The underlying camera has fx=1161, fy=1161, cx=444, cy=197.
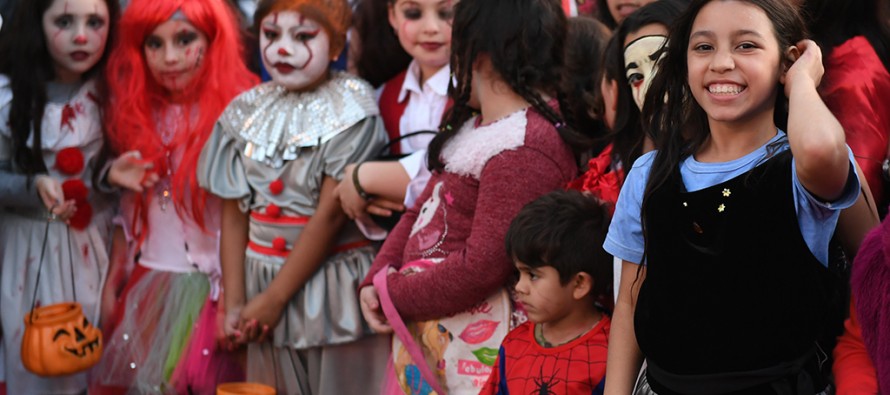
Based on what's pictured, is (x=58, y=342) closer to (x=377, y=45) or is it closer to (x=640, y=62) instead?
(x=377, y=45)

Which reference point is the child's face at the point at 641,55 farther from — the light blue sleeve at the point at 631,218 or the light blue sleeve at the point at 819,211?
the light blue sleeve at the point at 819,211

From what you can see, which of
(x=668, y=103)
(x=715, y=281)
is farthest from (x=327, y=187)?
(x=715, y=281)

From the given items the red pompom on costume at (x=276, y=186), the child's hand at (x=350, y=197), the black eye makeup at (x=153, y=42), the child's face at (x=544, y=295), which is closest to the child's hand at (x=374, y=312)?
the child's hand at (x=350, y=197)

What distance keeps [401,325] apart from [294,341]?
827 mm

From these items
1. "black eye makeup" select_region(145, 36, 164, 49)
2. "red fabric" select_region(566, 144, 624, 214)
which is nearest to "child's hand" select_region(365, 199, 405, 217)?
"red fabric" select_region(566, 144, 624, 214)

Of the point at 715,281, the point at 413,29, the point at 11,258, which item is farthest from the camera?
the point at 11,258

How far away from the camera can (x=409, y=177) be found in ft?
12.0

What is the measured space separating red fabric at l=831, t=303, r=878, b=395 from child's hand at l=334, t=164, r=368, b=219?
178 cm

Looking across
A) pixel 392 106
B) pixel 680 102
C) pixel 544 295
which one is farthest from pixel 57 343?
pixel 680 102

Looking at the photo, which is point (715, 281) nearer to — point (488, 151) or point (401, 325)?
point (488, 151)

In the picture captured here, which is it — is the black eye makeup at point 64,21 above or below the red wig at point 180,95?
above

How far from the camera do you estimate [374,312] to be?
3.40 metres

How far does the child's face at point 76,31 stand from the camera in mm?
4387

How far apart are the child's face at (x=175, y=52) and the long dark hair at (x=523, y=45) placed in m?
1.43
